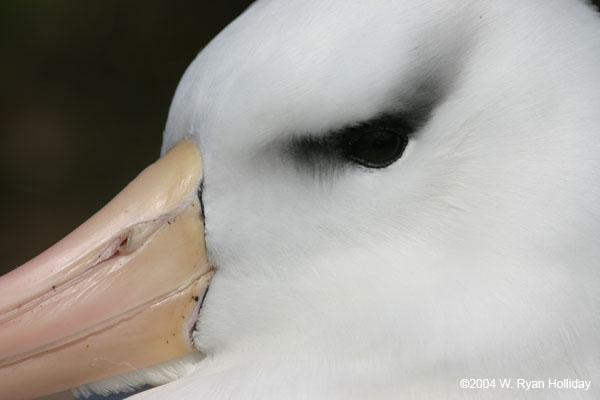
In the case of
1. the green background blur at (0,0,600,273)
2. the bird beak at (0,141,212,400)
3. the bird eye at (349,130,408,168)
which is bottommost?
the bird beak at (0,141,212,400)

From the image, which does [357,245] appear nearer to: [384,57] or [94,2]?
[384,57]

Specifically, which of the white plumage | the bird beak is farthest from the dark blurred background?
the white plumage

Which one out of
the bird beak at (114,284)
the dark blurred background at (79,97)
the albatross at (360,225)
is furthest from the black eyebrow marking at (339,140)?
the dark blurred background at (79,97)

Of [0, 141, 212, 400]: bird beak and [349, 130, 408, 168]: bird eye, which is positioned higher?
[349, 130, 408, 168]: bird eye

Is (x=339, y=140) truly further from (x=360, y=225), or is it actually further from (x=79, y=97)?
(x=79, y=97)

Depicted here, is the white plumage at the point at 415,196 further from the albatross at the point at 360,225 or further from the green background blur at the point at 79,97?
the green background blur at the point at 79,97

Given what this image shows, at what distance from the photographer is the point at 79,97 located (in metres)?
5.78

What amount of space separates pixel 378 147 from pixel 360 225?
16 centimetres

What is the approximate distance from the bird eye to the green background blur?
3713mm

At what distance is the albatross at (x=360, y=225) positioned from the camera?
1.69 meters

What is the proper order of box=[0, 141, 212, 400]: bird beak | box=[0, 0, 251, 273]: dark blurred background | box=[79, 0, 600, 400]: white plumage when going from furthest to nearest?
box=[0, 0, 251, 273]: dark blurred background
box=[0, 141, 212, 400]: bird beak
box=[79, 0, 600, 400]: white plumage

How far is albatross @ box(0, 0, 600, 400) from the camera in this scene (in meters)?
1.69

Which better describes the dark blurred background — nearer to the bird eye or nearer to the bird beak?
the bird beak

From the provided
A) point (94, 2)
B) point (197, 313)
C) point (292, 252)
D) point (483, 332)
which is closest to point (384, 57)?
point (292, 252)
